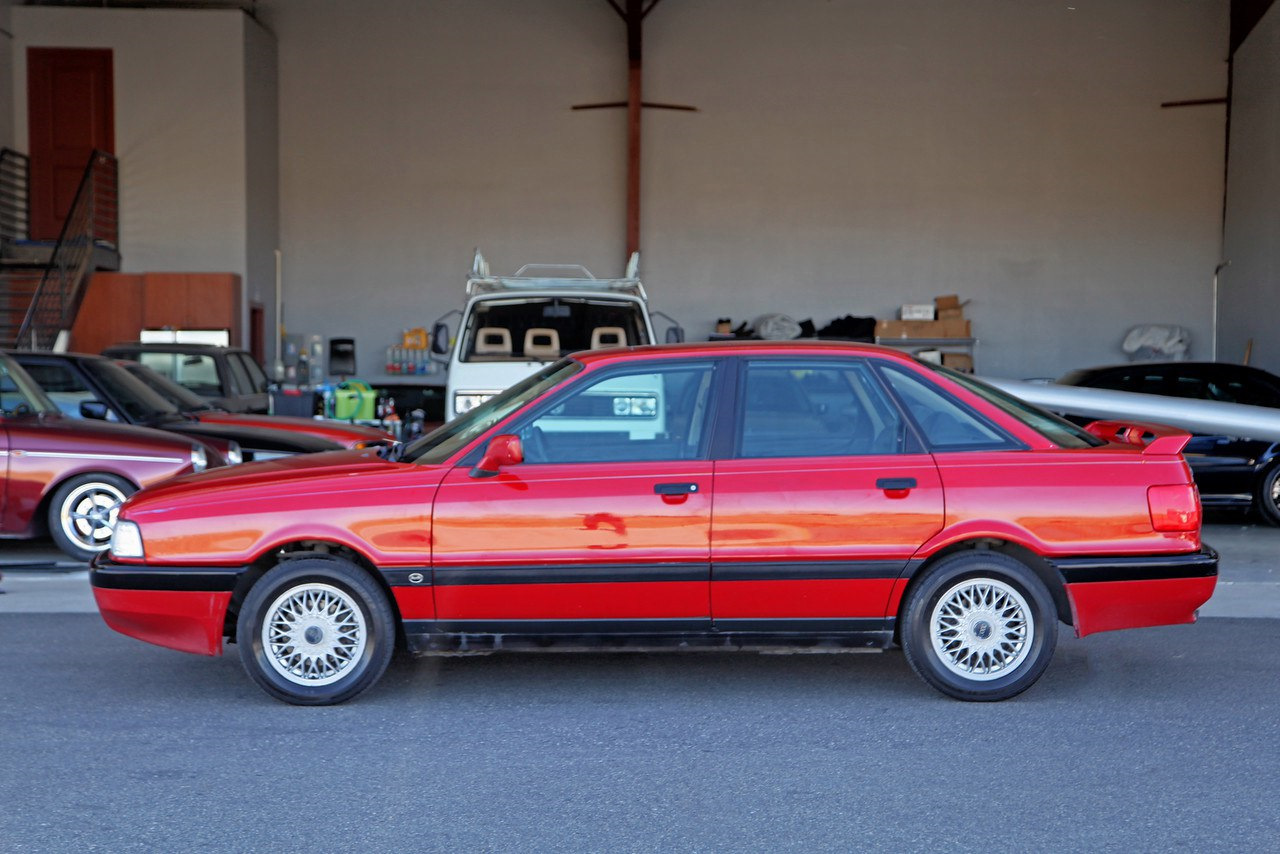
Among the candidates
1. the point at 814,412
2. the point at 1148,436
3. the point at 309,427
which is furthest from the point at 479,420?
the point at 309,427

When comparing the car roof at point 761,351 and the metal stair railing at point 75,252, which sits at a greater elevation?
the metal stair railing at point 75,252

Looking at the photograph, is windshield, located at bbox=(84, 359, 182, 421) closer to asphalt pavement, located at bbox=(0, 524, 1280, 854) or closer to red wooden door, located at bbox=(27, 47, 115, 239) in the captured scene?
asphalt pavement, located at bbox=(0, 524, 1280, 854)

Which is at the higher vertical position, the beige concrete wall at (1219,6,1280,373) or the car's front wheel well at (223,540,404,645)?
the beige concrete wall at (1219,6,1280,373)

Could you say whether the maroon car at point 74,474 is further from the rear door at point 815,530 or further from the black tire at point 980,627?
the black tire at point 980,627

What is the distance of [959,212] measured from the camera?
866 inches

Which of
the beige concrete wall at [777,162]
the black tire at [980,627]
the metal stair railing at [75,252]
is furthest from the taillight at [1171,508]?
the beige concrete wall at [777,162]

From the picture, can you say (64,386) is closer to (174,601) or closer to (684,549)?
(174,601)

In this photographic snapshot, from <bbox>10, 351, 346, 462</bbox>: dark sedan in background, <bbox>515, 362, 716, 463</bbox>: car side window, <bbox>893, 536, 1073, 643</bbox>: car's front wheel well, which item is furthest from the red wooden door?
<bbox>893, 536, 1073, 643</bbox>: car's front wheel well

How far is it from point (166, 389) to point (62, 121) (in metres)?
10.9

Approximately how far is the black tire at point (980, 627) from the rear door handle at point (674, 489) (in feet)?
3.12

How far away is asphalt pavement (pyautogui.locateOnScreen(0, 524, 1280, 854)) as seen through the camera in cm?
386

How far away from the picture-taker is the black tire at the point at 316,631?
513 centimetres

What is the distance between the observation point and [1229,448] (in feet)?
36.2

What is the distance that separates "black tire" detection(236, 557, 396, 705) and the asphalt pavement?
127 millimetres
